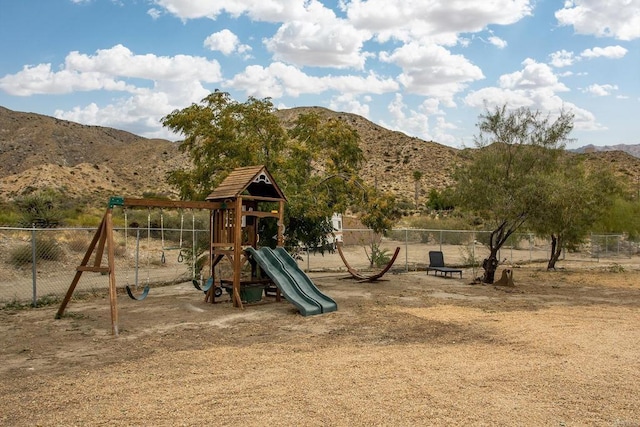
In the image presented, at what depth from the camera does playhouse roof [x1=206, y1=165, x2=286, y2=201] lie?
15008 millimetres

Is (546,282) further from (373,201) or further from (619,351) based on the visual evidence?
(619,351)

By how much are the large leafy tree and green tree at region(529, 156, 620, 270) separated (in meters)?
5.10

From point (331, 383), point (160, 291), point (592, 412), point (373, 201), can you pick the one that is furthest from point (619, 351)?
point (160, 291)

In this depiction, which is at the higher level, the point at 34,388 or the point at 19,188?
the point at 19,188

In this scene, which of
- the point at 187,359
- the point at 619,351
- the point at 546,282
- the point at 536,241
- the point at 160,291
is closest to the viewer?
the point at 187,359

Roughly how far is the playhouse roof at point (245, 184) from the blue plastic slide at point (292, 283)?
149 cm

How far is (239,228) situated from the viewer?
14758mm

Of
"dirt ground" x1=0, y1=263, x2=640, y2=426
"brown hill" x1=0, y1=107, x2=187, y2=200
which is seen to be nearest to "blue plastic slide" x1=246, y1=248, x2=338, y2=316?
"dirt ground" x1=0, y1=263, x2=640, y2=426

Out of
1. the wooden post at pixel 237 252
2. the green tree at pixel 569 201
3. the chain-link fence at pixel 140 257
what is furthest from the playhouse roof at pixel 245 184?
the green tree at pixel 569 201

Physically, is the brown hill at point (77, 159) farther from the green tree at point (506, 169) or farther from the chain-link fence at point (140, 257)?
the green tree at point (506, 169)

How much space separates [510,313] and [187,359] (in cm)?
793

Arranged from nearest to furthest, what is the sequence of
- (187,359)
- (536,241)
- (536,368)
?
(536,368)
(187,359)
(536,241)

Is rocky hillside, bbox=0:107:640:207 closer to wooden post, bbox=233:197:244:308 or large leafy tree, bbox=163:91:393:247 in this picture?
large leafy tree, bbox=163:91:393:247

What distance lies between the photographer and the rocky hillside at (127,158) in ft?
222
